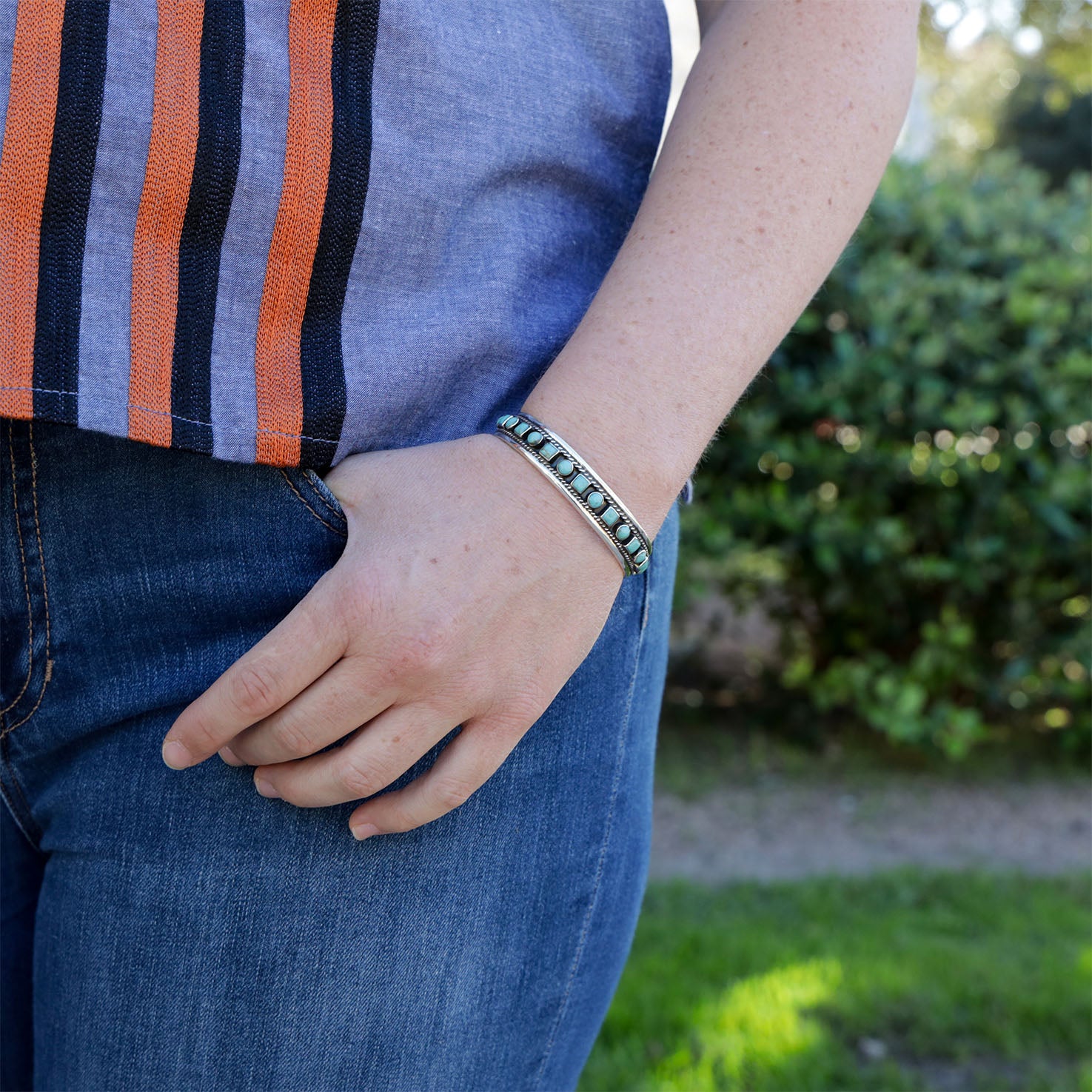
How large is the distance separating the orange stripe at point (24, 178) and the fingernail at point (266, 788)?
309mm

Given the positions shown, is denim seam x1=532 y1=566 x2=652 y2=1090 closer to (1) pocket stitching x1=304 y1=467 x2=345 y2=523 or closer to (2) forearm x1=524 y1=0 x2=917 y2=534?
(2) forearm x1=524 y1=0 x2=917 y2=534

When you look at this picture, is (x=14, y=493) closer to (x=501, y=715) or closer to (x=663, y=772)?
(x=501, y=715)

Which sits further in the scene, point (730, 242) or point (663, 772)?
point (663, 772)

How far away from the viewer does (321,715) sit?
759 millimetres

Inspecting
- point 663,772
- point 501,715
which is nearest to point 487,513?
point 501,715

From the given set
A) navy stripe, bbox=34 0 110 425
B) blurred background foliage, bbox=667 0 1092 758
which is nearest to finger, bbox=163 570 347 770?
navy stripe, bbox=34 0 110 425

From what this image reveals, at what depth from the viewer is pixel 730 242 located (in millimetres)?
819

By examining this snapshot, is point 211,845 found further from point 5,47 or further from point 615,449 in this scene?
point 5,47

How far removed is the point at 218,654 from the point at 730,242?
0.51 metres

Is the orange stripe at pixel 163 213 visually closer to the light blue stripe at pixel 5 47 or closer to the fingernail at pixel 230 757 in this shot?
the light blue stripe at pixel 5 47

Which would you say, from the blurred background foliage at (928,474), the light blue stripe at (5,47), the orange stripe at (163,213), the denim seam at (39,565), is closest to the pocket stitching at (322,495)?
the orange stripe at (163,213)

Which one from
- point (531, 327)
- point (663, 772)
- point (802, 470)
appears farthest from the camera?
point (663, 772)

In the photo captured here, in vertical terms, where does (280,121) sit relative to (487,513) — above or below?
above

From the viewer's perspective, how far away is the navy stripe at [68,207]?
0.73m
